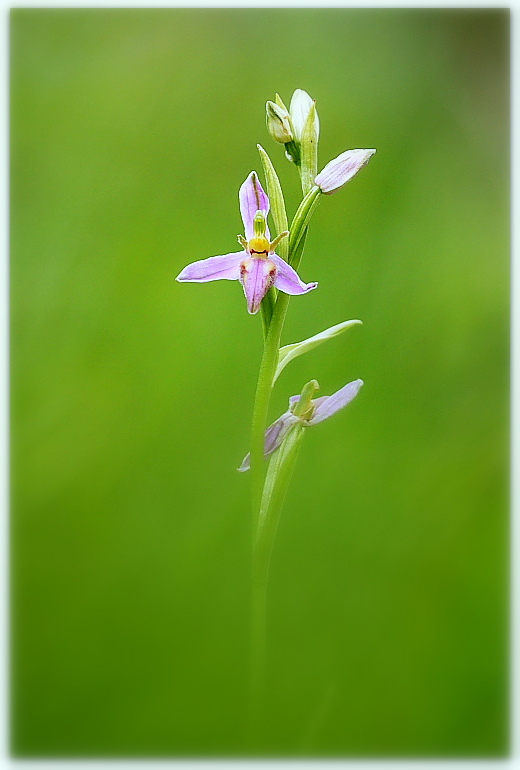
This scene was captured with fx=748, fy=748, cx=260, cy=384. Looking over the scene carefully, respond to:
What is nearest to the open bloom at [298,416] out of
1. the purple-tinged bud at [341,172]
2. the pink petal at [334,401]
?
the pink petal at [334,401]

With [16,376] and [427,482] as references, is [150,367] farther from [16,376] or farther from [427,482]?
[427,482]

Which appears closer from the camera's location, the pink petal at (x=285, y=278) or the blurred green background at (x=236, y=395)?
the pink petal at (x=285, y=278)

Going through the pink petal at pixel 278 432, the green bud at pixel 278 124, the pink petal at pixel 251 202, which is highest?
the green bud at pixel 278 124

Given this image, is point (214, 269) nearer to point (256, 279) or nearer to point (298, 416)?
point (256, 279)

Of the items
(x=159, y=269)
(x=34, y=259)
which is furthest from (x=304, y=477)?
(x=34, y=259)

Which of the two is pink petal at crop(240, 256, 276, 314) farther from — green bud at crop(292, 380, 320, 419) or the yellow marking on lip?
green bud at crop(292, 380, 320, 419)

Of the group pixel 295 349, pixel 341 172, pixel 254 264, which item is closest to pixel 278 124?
pixel 341 172

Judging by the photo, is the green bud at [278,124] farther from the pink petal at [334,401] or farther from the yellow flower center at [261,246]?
the pink petal at [334,401]
